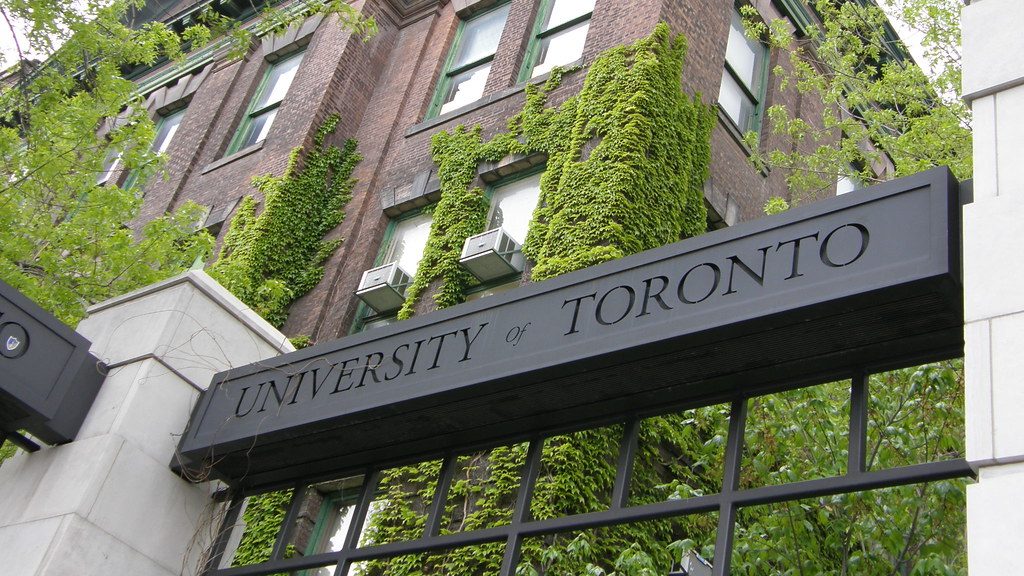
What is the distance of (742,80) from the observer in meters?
18.7

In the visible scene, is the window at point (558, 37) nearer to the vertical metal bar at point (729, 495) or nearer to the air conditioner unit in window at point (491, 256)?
the air conditioner unit in window at point (491, 256)

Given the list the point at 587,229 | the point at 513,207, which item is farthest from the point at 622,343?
the point at 513,207

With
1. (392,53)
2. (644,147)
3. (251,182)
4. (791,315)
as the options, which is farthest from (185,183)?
(791,315)

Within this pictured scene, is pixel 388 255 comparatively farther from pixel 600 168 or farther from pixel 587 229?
pixel 587 229

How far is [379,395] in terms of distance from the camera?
20.4 ft

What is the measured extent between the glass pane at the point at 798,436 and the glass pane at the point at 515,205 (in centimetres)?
470

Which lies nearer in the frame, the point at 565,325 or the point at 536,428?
the point at 565,325

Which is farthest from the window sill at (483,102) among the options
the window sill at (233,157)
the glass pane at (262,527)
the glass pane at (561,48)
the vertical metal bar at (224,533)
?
the vertical metal bar at (224,533)

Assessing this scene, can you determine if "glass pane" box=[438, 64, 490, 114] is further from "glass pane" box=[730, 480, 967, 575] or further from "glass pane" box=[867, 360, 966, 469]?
"glass pane" box=[730, 480, 967, 575]

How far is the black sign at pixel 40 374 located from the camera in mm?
6547

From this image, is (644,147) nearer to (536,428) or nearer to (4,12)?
(4,12)

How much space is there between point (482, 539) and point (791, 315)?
190 centimetres

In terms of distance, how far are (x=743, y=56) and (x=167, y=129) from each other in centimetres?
1251

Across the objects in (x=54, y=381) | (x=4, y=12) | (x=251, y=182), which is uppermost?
(x=251, y=182)
